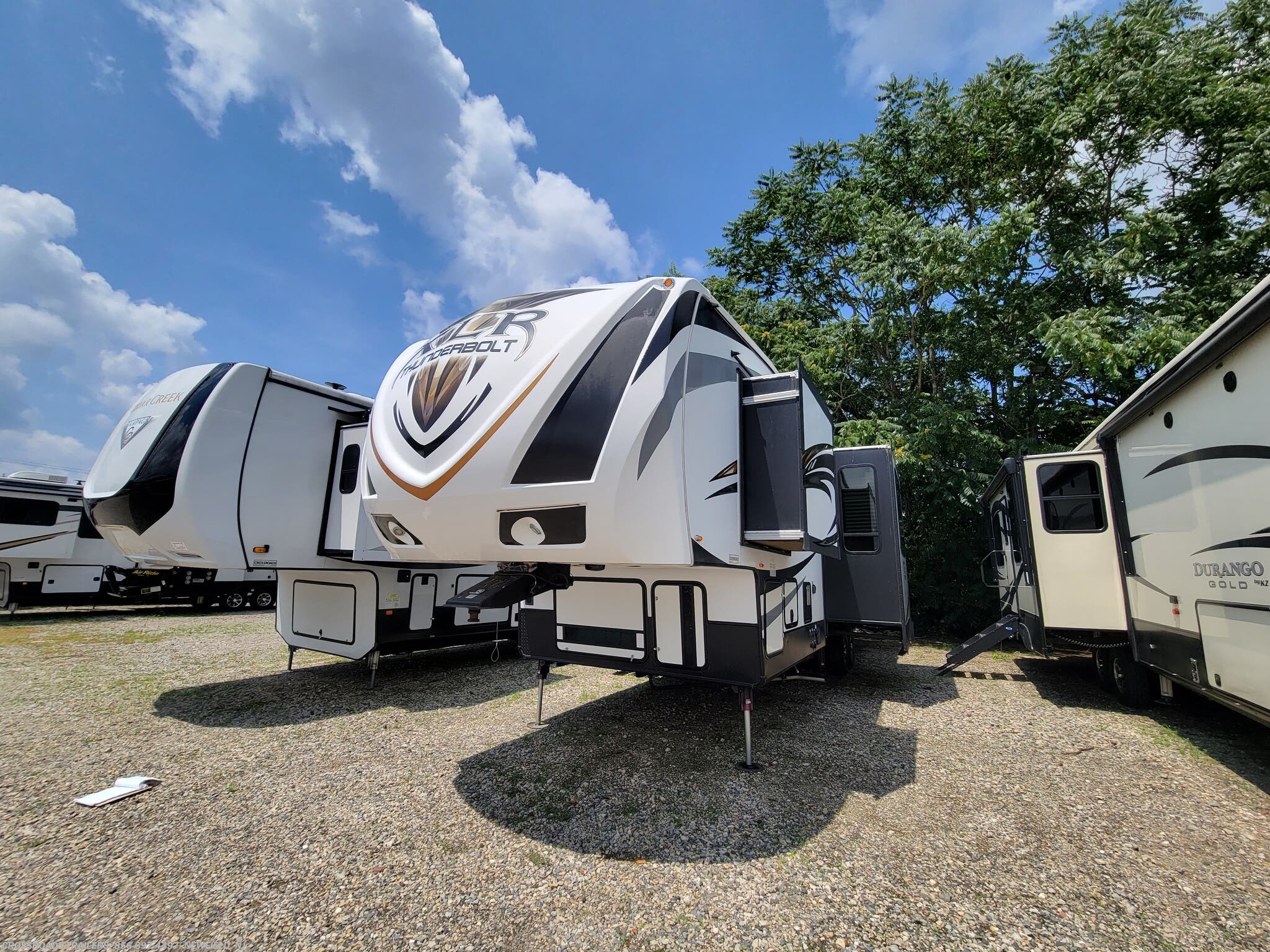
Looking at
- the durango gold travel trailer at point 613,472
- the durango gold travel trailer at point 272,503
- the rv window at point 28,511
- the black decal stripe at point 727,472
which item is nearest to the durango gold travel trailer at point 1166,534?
the durango gold travel trailer at point 613,472

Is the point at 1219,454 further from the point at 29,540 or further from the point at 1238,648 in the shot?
the point at 29,540

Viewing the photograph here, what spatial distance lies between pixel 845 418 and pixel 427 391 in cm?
1004

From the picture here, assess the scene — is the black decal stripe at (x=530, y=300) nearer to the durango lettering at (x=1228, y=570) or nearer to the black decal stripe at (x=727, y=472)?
the black decal stripe at (x=727, y=472)

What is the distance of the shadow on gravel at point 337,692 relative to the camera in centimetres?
515

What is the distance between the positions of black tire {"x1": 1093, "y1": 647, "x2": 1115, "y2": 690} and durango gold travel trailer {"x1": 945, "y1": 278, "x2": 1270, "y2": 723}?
2 cm

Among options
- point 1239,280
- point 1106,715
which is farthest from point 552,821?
point 1239,280

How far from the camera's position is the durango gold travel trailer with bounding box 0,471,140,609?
11250 mm

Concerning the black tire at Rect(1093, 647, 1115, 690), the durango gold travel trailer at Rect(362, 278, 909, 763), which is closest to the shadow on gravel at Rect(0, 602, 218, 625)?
the durango gold travel trailer at Rect(362, 278, 909, 763)

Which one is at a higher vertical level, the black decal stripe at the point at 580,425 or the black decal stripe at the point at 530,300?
the black decal stripe at the point at 530,300

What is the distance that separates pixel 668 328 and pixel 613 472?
90cm

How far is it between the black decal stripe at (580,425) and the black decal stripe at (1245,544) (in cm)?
369

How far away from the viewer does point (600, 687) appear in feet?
19.7

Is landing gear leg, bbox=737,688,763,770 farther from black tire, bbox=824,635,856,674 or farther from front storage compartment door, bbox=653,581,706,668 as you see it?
black tire, bbox=824,635,856,674

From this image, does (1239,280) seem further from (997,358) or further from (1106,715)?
(1106,715)
